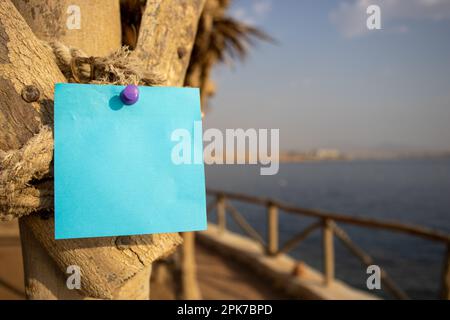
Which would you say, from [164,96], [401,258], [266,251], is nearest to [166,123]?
[164,96]

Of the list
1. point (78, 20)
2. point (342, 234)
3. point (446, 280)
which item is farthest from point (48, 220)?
point (342, 234)

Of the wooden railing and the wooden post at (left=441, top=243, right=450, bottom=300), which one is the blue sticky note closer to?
the wooden railing

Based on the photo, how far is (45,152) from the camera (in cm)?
83

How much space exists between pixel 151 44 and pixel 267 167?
2.25ft

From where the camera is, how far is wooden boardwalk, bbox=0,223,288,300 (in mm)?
4156

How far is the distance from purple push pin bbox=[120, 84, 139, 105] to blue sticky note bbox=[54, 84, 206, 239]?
0.7 inches

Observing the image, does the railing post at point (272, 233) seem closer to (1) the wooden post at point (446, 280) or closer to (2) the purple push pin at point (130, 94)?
(1) the wooden post at point (446, 280)

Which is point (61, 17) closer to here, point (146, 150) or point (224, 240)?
point (146, 150)

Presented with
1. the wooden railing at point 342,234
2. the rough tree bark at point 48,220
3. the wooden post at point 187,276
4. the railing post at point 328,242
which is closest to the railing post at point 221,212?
the wooden railing at point 342,234

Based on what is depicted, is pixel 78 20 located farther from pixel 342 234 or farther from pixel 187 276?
pixel 342 234

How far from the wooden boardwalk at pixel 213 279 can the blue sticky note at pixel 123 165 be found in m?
3.64

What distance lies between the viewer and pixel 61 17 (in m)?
1.03

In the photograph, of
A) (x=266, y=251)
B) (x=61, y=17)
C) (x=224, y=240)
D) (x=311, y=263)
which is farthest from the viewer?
(x=311, y=263)

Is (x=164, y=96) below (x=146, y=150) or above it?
above
